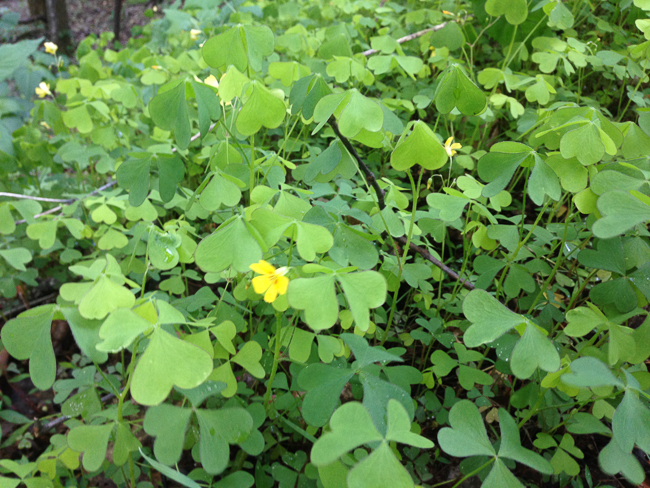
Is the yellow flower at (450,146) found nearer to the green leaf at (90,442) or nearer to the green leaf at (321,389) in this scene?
the green leaf at (321,389)

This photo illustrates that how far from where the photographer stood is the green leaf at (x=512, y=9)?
1572mm

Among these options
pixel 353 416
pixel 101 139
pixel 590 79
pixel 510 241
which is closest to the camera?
pixel 353 416

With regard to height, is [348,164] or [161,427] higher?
[348,164]

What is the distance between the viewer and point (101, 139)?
1954 millimetres

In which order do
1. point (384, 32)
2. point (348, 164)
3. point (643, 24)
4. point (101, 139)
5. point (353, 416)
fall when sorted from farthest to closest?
point (384, 32) → point (101, 139) → point (643, 24) → point (348, 164) → point (353, 416)

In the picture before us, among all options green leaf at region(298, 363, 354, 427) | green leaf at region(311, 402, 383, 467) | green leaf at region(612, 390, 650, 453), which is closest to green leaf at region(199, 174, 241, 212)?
green leaf at region(298, 363, 354, 427)

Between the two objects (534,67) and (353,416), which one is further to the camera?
(534,67)

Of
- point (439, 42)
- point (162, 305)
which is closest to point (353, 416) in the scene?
point (162, 305)

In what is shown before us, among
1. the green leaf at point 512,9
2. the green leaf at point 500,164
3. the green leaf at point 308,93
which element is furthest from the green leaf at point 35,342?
the green leaf at point 512,9

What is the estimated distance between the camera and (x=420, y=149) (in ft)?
2.95

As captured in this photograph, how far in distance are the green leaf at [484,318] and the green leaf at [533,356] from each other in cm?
4

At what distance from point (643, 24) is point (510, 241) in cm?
100

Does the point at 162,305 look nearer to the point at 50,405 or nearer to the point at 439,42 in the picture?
the point at 50,405

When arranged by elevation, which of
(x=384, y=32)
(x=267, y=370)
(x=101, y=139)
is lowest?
(x=267, y=370)
